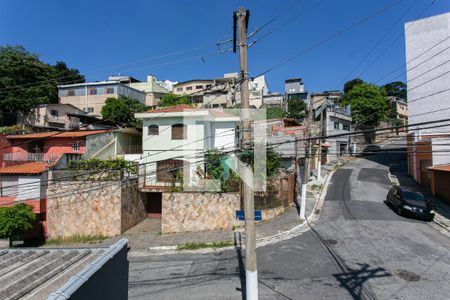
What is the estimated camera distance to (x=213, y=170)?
1462cm

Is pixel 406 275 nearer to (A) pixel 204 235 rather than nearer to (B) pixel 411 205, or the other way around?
(B) pixel 411 205

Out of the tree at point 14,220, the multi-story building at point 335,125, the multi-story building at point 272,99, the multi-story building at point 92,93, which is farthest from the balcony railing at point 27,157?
the multi-story building at point 272,99

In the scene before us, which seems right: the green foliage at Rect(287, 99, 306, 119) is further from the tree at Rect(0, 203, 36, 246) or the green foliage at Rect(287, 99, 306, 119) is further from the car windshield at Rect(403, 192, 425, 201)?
the tree at Rect(0, 203, 36, 246)

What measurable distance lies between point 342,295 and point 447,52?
75.8ft

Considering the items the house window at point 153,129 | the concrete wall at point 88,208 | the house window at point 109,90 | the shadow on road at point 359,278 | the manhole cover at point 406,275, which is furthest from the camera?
the house window at point 109,90

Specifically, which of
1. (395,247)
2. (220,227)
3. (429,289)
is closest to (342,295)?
(429,289)

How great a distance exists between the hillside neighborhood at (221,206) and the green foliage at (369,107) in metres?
8.26

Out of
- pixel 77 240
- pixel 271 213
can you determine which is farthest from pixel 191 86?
pixel 271 213

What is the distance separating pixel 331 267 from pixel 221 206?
6.43 m

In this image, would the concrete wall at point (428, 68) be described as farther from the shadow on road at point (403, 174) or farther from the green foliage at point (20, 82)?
the green foliage at point (20, 82)

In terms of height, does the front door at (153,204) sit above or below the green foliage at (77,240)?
above

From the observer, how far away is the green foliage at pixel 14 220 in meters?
12.9

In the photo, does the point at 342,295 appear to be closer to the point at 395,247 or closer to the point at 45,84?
the point at 395,247

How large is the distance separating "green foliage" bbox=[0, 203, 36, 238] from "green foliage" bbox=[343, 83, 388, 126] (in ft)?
122
